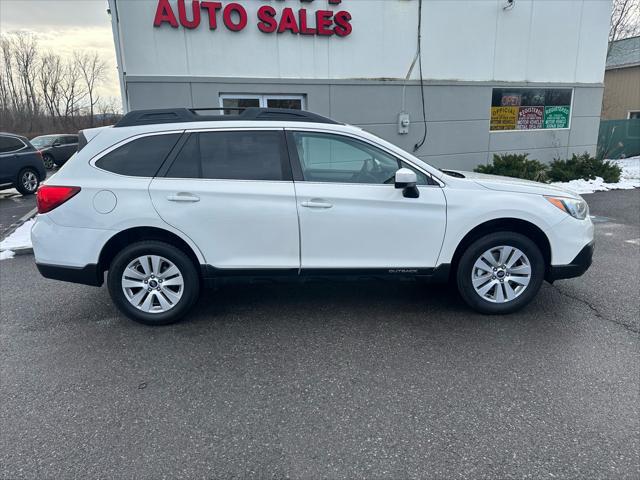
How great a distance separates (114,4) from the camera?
8.01 metres

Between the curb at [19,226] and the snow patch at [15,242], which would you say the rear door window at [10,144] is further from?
the snow patch at [15,242]

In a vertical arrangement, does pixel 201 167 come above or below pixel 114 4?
below

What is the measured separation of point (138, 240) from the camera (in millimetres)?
3904

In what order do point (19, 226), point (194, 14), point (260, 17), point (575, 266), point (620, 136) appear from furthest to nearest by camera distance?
1. point (620, 136)
2. point (260, 17)
3. point (194, 14)
4. point (19, 226)
5. point (575, 266)

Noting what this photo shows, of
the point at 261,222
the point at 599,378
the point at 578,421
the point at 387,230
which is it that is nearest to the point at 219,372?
the point at 261,222

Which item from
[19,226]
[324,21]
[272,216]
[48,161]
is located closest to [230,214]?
[272,216]

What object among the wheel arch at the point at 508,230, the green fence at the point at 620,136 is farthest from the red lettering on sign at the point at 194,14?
the green fence at the point at 620,136

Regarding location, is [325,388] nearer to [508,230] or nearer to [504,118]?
[508,230]

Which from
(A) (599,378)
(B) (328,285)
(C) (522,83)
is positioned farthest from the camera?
(C) (522,83)

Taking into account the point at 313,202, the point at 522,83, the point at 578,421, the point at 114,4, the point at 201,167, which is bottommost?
the point at 578,421

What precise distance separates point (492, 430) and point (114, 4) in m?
8.90

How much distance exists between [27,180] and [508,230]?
12.6 meters

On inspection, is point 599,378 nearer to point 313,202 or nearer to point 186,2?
point 313,202

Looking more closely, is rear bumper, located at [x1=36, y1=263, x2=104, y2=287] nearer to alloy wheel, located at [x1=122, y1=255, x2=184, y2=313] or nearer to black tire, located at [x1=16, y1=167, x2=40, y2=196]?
alloy wheel, located at [x1=122, y1=255, x2=184, y2=313]
